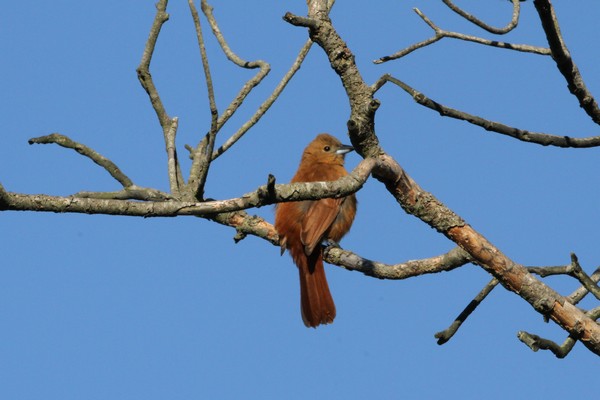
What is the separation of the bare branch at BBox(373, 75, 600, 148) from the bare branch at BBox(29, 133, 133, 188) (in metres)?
2.05

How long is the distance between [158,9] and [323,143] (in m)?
3.14

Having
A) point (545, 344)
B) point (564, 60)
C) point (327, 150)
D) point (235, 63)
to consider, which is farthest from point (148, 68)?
point (327, 150)

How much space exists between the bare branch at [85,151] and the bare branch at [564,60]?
108 inches

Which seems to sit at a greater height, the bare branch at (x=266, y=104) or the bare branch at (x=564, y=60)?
the bare branch at (x=266, y=104)

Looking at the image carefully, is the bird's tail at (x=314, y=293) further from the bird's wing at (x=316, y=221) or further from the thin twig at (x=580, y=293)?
the thin twig at (x=580, y=293)

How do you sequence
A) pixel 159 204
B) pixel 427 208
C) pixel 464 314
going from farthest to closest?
pixel 464 314, pixel 427 208, pixel 159 204

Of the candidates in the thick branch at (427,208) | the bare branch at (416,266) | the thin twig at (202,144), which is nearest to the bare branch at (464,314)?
the bare branch at (416,266)

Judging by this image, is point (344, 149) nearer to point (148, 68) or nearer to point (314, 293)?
point (314, 293)

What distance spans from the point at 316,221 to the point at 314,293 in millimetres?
563

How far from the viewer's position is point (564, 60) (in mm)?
3375

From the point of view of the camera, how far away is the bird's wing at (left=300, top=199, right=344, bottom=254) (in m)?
6.61

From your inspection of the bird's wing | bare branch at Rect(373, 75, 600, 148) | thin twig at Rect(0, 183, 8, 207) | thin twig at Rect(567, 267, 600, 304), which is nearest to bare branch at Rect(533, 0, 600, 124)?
bare branch at Rect(373, 75, 600, 148)

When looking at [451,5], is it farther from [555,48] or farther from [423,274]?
[423,274]

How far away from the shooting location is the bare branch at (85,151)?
5.22 metres
